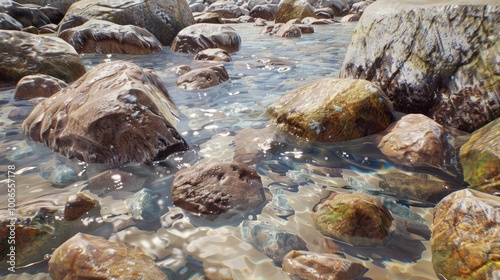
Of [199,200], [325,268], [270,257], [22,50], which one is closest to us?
[325,268]

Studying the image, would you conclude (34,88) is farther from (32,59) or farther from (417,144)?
(417,144)

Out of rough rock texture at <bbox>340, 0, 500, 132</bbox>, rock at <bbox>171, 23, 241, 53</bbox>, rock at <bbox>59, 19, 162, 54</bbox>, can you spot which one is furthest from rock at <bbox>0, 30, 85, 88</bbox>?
rough rock texture at <bbox>340, 0, 500, 132</bbox>

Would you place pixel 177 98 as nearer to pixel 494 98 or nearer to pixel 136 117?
pixel 136 117

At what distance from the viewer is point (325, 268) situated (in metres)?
1.74

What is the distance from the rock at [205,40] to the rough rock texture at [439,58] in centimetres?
513

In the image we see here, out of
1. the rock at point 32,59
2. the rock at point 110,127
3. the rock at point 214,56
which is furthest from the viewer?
the rock at point 214,56

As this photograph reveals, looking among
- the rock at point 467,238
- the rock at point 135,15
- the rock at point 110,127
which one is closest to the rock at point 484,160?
the rock at point 467,238

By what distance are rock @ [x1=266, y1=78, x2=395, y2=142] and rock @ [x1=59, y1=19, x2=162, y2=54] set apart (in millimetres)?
6332

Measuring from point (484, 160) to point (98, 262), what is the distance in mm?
2734

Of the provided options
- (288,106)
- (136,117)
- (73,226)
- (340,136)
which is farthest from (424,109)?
(73,226)

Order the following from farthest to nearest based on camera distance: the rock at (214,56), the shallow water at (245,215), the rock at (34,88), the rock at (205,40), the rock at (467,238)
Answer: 1. the rock at (205,40)
2. the rock at (214,56)
3. the rock at (34,88)
4. the shallow water at (245,215)
5. the rock at (467,238)

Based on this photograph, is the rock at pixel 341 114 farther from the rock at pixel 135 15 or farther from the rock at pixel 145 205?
the rock at pixel 135 15

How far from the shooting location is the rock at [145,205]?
7.58ft

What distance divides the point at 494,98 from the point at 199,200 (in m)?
2.91
